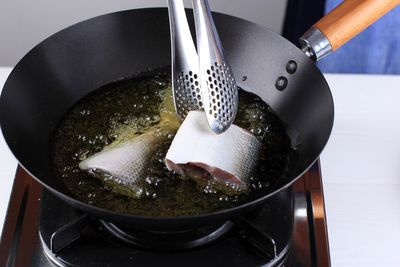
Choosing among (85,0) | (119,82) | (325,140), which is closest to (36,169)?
(119,82)

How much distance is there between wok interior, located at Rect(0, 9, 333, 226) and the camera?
2.32 ft

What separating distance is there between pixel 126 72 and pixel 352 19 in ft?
1.18

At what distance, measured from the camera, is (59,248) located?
66 centimetres

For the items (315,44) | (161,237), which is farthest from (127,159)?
(315,44)

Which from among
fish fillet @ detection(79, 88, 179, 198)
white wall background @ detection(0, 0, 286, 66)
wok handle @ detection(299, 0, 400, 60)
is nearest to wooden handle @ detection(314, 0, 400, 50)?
wok handle @ detection(299, 0, 400, 60)

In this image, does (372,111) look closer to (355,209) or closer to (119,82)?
(355,209)

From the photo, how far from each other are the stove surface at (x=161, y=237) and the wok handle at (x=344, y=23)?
212mm

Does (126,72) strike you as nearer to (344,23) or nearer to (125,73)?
(125,73)

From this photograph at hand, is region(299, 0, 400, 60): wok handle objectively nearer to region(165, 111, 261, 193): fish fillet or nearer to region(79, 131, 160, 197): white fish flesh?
region(165, 111, 261, 193): fish fillet

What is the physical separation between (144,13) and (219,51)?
18 centimetres

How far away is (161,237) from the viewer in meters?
0.68

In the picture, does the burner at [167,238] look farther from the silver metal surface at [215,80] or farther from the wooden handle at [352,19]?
the wooden handle at [352,19]

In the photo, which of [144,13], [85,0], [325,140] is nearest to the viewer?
[325,140]

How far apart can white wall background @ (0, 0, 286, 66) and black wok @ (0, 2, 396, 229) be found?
0.51 m
